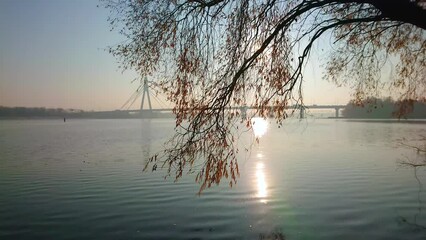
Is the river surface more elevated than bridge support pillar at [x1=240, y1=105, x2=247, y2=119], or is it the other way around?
bridge support pillar at [x1=240, y1=105, x2=247, y2=119]

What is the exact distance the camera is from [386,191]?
15312 mm

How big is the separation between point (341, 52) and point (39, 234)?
9.49 metres

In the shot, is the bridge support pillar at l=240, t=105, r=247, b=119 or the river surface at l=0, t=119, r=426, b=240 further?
the river surface at l=0, t=119, r=426, b=240

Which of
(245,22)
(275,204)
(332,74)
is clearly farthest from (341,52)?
(275,204)

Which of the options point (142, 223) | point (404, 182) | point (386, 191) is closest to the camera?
point (142, 223)

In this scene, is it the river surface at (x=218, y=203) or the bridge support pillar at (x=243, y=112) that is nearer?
the bridge support pillar at (x=243, y=112)

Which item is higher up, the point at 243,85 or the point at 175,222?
the point at 243,85

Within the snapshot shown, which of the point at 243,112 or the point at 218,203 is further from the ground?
the point at 243,112

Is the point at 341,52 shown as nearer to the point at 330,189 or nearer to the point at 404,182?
the point at 330,189

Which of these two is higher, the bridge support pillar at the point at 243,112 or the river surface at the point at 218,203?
the bridge support pillar at the point at 243,112

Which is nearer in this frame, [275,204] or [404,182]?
[275,204]

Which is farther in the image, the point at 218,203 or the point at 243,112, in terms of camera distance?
the point at 218,203

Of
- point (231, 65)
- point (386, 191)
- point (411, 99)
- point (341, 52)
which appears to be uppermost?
point (341, 52)

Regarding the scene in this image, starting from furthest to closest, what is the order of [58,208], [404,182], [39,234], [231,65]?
[404,182] → [58,208] → [39,234] → [231,65]
